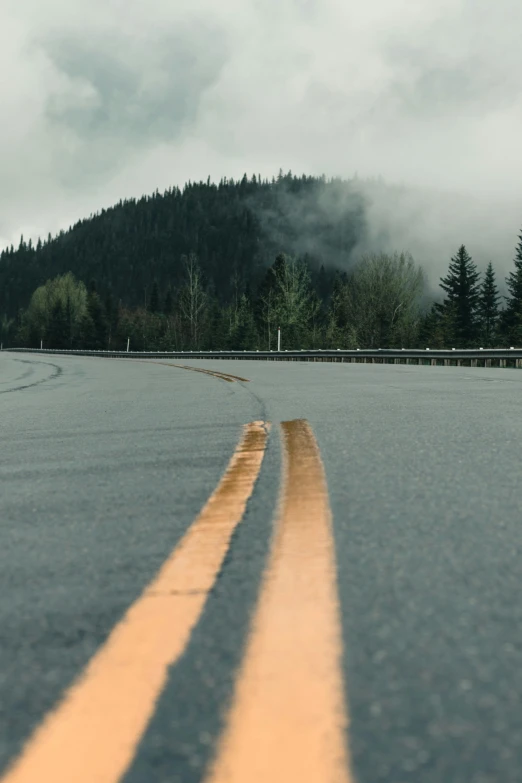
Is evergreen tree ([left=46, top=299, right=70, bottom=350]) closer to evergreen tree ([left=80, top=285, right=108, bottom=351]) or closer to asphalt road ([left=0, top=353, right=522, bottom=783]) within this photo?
evergreen tree ([left=80, top=285, right=108, bottom=351])

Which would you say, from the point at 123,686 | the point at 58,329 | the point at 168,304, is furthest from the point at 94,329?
the point at 123,686

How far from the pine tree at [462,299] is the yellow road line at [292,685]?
7649 centimetres

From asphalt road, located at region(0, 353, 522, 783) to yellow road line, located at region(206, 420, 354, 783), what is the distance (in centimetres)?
1

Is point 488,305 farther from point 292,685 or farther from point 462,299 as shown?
point 292,685

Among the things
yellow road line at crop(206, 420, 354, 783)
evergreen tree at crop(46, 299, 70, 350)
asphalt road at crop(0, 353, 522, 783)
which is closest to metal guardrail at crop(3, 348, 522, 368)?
asphalt road at crop(0, 353, 522, 783)

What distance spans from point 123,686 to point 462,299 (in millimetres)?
82984

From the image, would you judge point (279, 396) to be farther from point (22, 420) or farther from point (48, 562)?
point (48, 562)

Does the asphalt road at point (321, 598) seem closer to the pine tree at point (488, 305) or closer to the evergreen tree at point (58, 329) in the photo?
the pine tree at point (488, 305)

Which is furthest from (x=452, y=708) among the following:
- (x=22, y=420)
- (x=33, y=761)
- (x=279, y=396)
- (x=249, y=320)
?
(x=249, y=320)

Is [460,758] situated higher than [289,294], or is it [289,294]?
[289,294]

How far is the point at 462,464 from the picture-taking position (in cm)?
401

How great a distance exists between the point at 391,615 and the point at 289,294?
283 feet

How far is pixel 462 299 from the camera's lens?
81.4 meters

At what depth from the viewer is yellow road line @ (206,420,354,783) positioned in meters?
1.13
